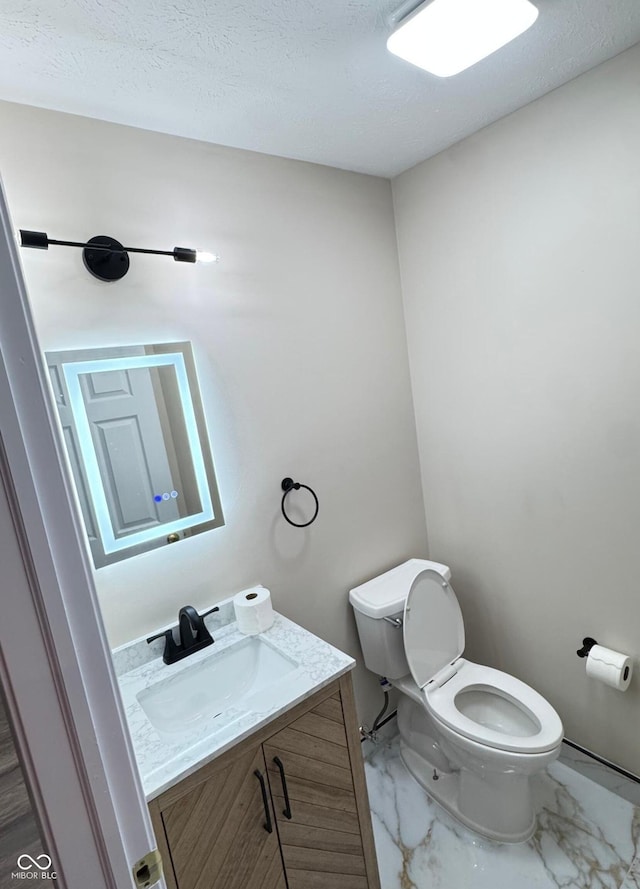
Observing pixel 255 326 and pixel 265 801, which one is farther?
pixel 255 326

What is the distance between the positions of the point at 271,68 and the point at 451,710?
2.16 metres

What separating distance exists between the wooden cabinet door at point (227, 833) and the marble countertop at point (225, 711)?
7 cm

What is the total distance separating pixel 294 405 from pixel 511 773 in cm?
151

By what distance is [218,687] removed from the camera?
1.47 meters

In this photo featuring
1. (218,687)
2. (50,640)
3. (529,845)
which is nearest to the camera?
(50,640)

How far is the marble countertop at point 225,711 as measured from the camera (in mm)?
1073

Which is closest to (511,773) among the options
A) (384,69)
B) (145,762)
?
(145,762)

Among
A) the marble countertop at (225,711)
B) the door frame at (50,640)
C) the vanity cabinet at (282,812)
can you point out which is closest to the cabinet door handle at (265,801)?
the vanity cabinet at (282,812)

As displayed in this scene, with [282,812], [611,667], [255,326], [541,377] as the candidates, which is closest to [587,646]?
[611,667]

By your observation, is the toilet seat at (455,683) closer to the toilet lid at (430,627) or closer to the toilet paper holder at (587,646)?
the toilet lid at (430,627)

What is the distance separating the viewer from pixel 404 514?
7.26 ft

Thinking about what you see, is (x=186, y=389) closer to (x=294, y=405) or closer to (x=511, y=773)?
(x=294, y=405)

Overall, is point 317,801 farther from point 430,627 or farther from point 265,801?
point 430,627

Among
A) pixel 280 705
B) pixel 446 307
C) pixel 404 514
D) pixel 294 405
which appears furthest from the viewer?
pixel 404 514
